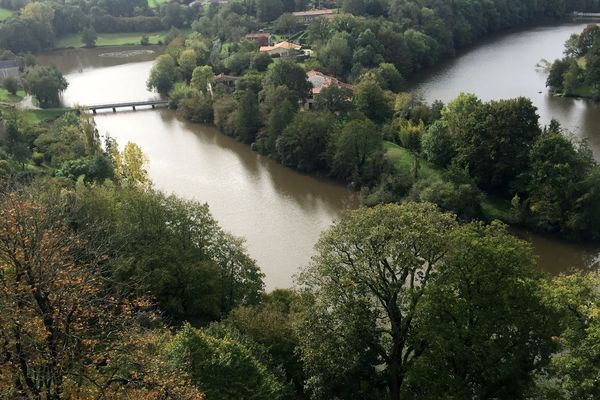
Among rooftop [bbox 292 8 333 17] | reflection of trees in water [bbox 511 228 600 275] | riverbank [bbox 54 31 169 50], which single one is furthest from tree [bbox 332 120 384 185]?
riverbank [bbox 54 31 169 50]

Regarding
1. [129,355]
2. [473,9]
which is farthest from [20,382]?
[473,9]

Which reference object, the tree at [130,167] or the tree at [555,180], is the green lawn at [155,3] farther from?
Result: the tree at [555,180]

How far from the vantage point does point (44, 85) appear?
44.5 m

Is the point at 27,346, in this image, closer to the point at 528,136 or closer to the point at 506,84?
the point at 528,136

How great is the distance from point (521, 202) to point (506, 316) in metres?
16.0

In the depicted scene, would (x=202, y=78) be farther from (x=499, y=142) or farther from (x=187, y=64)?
(x=499, y=142)

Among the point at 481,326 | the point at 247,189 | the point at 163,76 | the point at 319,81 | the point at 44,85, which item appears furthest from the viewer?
the point at 163,76

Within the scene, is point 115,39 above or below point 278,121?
above

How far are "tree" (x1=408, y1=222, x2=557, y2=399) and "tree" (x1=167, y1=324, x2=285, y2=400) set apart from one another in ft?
10.9

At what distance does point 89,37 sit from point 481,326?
66.9 metres

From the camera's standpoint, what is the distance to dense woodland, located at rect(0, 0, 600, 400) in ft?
30.1

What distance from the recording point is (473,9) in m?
60.4

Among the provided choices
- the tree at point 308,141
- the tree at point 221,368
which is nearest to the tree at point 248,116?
the tree at point 308,141

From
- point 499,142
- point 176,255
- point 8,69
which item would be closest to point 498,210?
point 499,142
